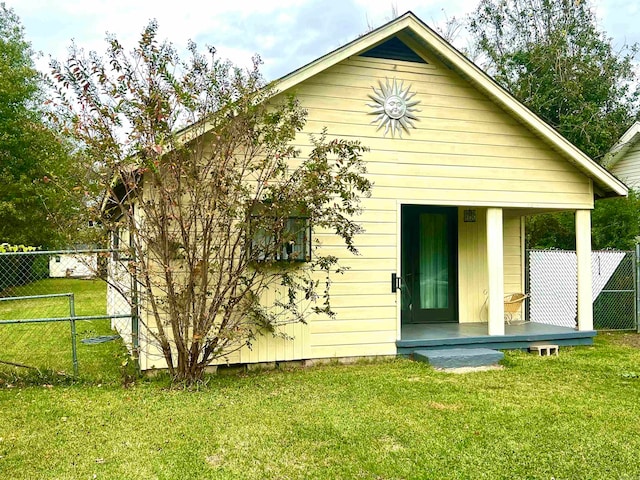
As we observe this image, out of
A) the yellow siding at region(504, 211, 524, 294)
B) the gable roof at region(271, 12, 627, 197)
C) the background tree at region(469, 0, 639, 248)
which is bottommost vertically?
the yellow siding at region(504, 211, 524, 294)

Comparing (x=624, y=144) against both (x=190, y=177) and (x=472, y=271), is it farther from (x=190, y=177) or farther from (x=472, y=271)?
(x=190, y=177)

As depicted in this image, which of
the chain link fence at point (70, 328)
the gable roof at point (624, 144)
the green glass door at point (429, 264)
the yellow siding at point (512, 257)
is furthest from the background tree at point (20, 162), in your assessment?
the gable roof at point (624, 144)

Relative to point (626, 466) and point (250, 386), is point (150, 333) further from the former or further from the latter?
point (626, 466)

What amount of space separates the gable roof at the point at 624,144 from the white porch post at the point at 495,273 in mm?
10110

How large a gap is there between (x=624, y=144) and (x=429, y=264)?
1095cm

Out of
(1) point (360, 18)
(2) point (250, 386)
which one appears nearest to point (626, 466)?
(2) point (250, 386)

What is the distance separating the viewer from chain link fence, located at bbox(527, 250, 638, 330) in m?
10.6

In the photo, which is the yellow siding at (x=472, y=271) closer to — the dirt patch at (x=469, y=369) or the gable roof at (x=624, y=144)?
the dirt patch at (x=469, y=369)

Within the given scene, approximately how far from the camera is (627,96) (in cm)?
2248

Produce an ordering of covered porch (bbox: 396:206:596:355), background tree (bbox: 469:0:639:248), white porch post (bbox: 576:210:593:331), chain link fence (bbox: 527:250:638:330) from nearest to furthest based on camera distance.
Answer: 1. white porch post (bbox: 576:210:593:331)
2. covered porch (bbox: 396:206:596:355)
3. chain link fence (bbox: 527:250:638:330)
4. background tree (bbox: 469:0:639:248)

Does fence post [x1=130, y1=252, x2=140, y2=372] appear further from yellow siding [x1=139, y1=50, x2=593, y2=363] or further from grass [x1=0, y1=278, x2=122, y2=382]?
yellow siding [x1=139, y1=50, x2=593, y2=363]

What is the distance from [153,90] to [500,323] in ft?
19.9

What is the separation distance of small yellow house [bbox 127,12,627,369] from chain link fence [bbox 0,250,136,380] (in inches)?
45.9

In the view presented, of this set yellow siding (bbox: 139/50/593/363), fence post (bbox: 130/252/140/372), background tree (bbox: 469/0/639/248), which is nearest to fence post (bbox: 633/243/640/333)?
yellow siding (bbox: 139/50/593/363)
